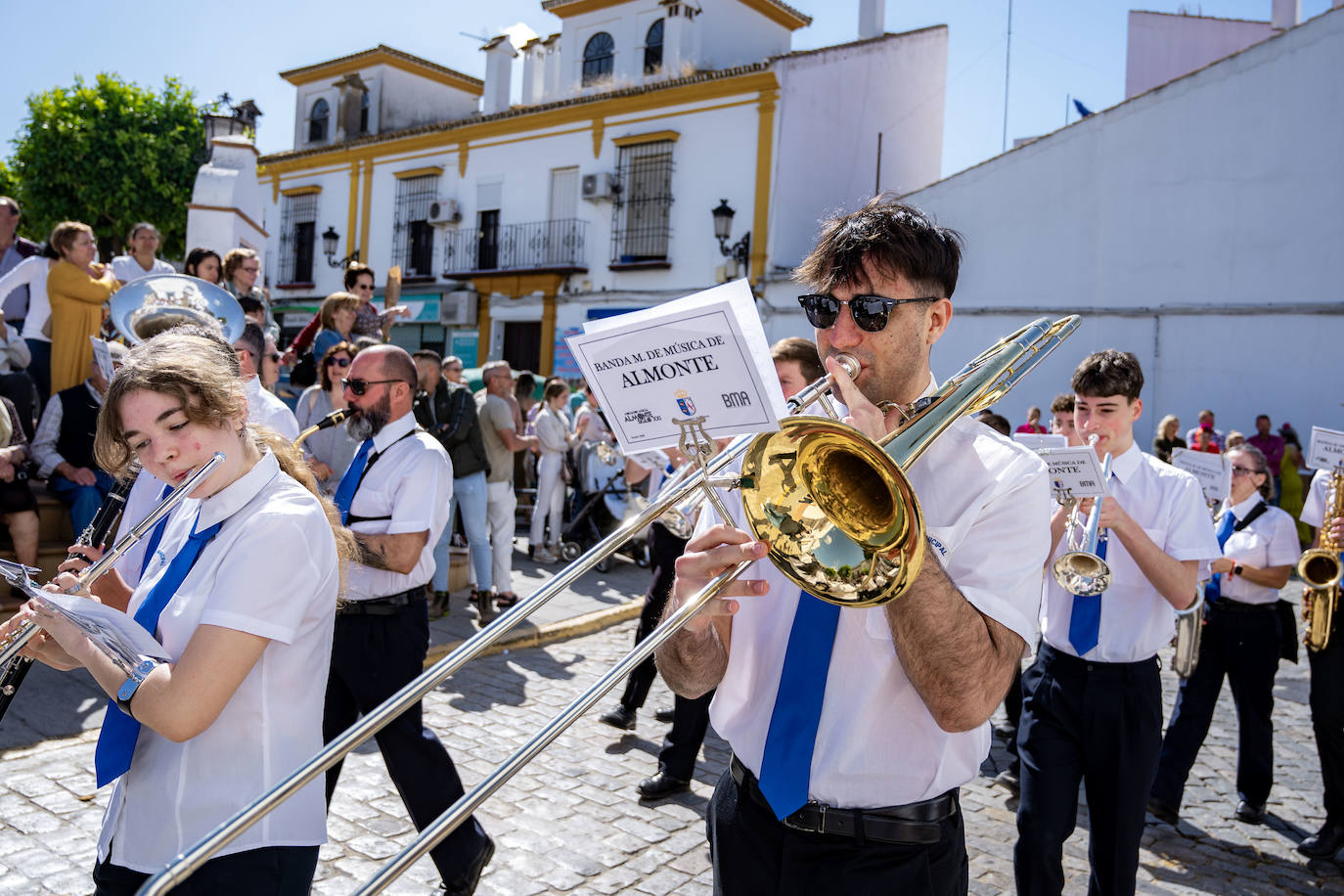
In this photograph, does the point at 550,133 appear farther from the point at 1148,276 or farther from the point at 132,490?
the point at 132,490

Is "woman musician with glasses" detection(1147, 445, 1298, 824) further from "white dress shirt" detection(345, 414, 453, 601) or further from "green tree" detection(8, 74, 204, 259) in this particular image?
"green tree" detection(8, 74, 204, 259)

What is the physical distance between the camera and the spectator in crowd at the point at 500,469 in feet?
27.6

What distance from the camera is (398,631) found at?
3877 mm

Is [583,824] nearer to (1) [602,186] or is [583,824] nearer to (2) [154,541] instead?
(2) [154,541]

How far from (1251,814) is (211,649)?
532 centimetres

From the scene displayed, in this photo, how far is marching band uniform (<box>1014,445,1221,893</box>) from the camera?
334 cm

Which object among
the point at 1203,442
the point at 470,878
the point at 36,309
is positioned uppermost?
the point at 36,309

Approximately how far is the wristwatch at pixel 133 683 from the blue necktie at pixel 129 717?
5 centimetres

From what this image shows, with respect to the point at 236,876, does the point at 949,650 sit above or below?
above

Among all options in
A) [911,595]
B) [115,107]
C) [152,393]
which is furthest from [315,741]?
[115,107]

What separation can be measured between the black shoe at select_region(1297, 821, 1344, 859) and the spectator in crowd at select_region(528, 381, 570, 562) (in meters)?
7.54

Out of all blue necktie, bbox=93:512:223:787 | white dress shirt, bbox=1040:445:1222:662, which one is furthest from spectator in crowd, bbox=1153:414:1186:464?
blue necktie, bbox=93:512:223:787

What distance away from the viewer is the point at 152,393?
2268 millimetres

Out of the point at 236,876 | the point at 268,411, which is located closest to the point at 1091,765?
the point at 236,876
